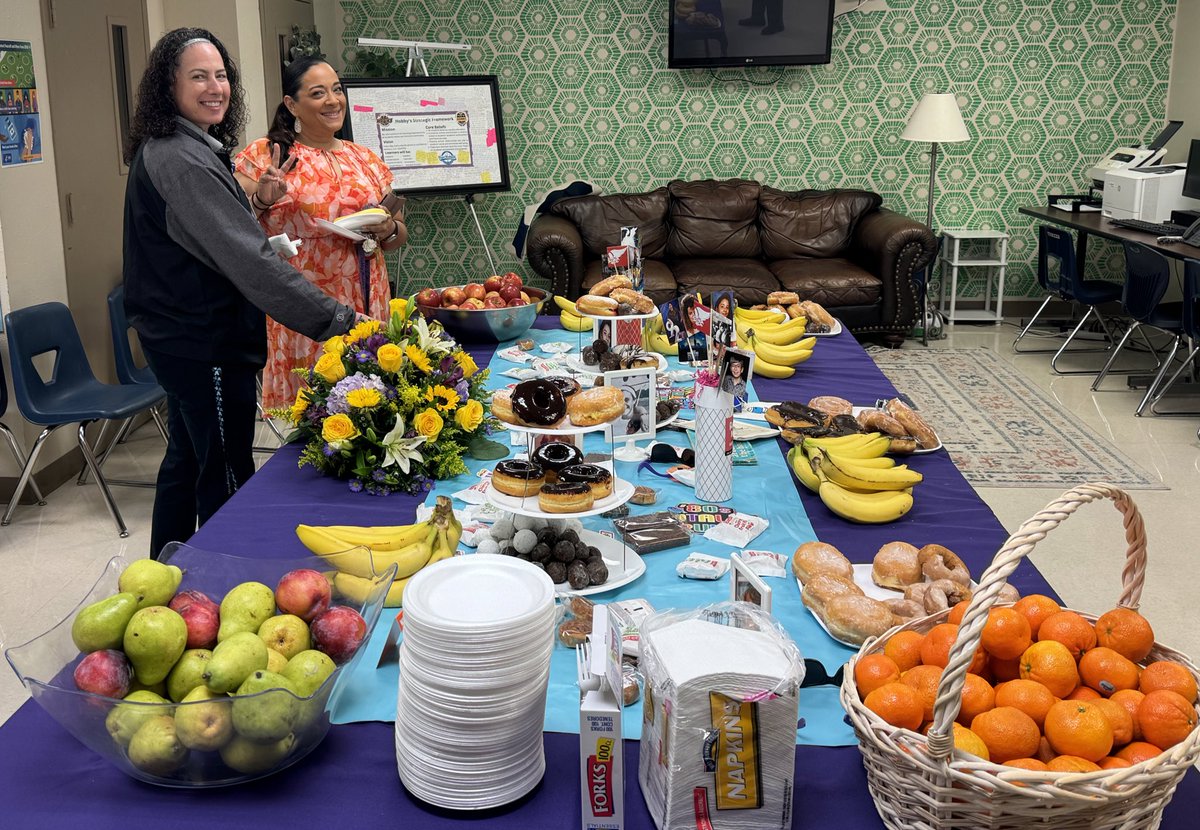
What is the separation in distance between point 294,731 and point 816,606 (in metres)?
0.84

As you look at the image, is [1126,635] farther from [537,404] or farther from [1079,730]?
[537,404]

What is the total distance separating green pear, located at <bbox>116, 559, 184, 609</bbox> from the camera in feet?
→ 4.63

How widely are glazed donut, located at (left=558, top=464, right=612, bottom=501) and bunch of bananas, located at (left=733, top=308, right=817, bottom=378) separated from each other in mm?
1303

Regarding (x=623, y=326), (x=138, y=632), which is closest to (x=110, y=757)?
(x=138, y=632)

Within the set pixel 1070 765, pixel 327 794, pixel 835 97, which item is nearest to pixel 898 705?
pixel 1070 765

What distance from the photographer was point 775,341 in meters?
3.50

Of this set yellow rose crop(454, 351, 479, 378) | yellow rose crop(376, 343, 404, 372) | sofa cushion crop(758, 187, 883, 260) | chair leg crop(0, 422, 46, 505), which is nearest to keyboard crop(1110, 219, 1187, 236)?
sofa cushion crop(758, 187, 883, 260)

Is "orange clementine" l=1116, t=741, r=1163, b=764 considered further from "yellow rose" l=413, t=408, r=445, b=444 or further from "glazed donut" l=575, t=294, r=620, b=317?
"glazed donut" l=575, t=294, r=620, b=317

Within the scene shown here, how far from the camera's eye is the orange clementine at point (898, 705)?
1.24 m

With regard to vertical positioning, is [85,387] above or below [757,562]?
below

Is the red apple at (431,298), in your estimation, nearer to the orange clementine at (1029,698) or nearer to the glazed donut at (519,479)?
the glazed donut at (519,479)

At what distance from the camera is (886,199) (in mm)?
7859

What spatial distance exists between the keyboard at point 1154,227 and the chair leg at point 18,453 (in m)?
5.85

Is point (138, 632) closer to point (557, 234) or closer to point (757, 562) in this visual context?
point (757, 562)
